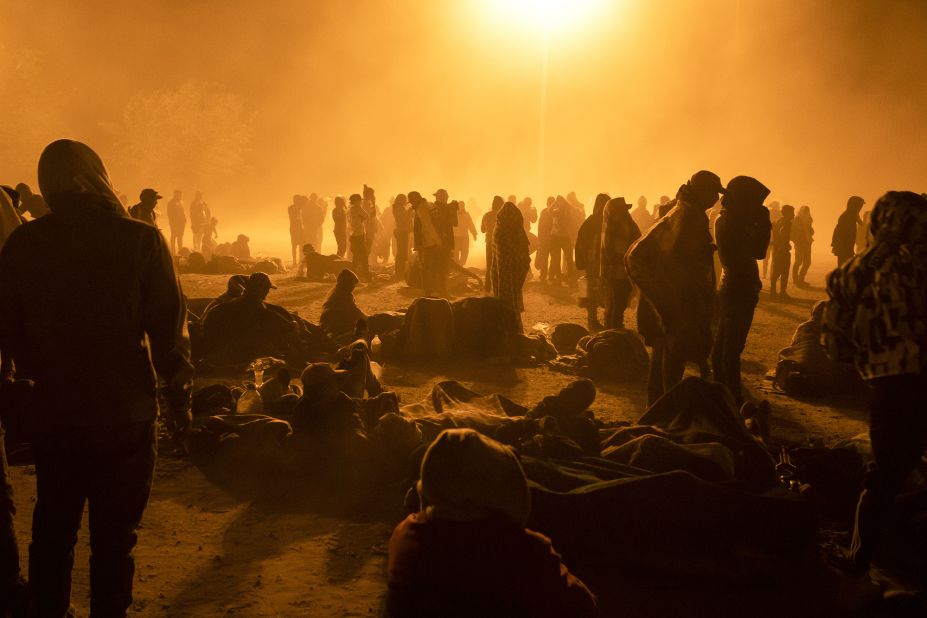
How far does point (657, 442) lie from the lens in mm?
4566

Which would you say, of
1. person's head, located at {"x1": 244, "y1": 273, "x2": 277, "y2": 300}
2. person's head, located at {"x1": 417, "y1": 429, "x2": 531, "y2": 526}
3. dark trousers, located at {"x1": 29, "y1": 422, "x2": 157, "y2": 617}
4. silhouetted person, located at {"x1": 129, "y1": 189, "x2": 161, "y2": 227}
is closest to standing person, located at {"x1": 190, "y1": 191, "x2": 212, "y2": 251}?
silhouetted person, located at {"x1": 129, "y1": 189, "x2": 161, "y2": 227}

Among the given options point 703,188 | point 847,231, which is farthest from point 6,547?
point 847,231

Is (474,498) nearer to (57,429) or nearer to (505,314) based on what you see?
(57,429)

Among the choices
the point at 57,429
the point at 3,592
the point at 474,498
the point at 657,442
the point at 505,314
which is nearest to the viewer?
the point at 474,498

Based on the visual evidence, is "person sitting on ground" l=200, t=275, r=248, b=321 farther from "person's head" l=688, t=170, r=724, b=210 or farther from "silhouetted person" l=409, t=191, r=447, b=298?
"silhouetted person" l=409, t=191, r=447, b=298

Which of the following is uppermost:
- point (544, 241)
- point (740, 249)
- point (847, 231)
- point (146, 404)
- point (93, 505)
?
point (847, 231)

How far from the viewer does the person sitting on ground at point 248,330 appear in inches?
364

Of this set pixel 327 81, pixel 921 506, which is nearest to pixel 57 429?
pixel 921 506

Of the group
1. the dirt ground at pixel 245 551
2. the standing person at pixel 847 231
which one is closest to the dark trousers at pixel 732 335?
the dirt ground at pixel 245 551

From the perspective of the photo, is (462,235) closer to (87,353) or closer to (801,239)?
(801,239)

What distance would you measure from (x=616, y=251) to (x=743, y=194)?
438cm

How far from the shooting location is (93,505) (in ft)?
9.18

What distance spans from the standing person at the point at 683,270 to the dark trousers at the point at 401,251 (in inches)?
551

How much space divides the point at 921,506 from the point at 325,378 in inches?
151
